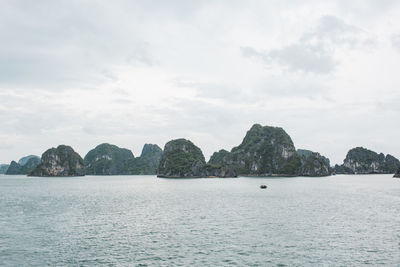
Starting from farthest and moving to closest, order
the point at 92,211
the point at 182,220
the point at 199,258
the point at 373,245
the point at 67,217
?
the point at 92,211 < the point at 67,217 < the point at 182,220 < the point at 373,245 < the point at 199,258

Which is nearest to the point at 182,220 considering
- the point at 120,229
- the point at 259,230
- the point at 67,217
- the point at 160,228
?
the point at 160,228

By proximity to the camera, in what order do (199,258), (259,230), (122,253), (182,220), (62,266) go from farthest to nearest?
(182,220), (259,230), (122,253), (199,258), (62,266)

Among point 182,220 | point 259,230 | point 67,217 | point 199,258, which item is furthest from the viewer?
point 67,217

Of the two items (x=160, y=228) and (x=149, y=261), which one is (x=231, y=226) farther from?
(x=149, y=261)

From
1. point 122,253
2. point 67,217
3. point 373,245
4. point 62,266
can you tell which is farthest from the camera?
point 67,217

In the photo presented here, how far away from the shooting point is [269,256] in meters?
41.1

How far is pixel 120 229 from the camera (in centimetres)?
6034

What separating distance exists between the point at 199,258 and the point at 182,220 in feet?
98.7

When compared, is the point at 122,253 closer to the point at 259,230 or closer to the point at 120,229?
the point at 120,229

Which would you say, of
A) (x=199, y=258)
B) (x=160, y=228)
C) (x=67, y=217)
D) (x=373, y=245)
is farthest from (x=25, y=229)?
(x=373, y=245)

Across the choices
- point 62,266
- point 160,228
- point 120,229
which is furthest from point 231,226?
point 62,266

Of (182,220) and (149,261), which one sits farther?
(182,220)

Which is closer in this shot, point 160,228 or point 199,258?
point 199,258

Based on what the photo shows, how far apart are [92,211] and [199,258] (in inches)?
2078
